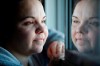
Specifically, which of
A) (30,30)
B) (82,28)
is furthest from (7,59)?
(82,28)

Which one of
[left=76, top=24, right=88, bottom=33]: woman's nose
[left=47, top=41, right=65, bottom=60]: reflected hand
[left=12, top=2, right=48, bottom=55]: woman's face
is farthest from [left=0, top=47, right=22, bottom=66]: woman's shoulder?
[left=76, top=24, right=88, bottom=33]: woman's nose

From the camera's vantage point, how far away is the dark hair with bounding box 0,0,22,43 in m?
0.71

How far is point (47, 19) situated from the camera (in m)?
0.78

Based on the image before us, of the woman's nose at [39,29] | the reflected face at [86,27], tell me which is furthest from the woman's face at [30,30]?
the reflected face at [86,27]

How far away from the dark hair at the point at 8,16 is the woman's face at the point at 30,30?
20mm

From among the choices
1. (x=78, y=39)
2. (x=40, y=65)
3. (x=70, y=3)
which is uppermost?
(x=70, y=3)

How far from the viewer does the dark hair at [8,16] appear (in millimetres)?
710

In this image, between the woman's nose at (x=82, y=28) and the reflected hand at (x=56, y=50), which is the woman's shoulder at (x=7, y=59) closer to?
the reflected hand at (x=56, y=50)

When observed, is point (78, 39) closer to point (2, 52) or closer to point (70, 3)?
point (70, 3)

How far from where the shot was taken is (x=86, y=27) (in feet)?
2.07

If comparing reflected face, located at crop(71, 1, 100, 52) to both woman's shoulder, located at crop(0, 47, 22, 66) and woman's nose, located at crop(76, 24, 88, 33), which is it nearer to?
woman's nose, located at crop(76, 24, 88, 33)

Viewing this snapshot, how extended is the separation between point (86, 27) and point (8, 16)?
0.27 meters

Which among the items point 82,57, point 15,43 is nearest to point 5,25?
point 15,43

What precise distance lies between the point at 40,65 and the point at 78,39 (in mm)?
195
